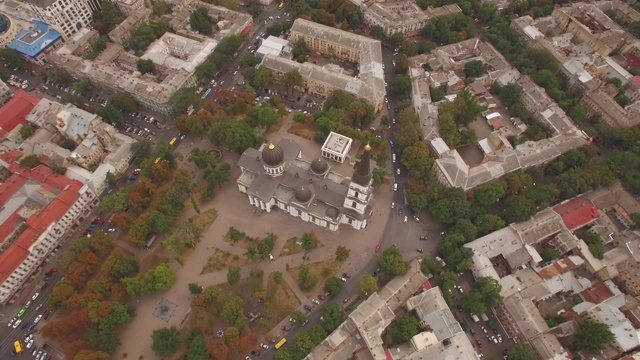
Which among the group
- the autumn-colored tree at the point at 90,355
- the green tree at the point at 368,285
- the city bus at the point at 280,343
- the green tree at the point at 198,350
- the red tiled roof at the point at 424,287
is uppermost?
the green tree at the point at 368,285

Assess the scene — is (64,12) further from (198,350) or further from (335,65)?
(198,350)

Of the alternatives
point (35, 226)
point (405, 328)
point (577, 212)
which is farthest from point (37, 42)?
point (577, 212)

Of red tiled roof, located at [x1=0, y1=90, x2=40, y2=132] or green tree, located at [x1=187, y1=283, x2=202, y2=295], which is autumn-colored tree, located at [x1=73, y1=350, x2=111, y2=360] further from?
red tiled roof, located at [x1=0, y1=90, x2=40, y2=132]

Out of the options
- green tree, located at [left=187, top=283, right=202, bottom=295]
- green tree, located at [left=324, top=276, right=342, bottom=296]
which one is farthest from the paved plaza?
green tree, located at [left=324, top=276, right=342, bottom=296]

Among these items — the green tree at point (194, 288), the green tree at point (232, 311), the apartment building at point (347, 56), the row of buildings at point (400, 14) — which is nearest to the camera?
the green tree at point (232, 311)

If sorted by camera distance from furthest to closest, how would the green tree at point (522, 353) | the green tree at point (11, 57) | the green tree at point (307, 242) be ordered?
the green tree at point (11, 57), the green tree at point (307, 242), the green tree at point (522, 353)

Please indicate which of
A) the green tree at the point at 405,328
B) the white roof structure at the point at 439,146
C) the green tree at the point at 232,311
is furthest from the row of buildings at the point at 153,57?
the green tree at the point at 405,328

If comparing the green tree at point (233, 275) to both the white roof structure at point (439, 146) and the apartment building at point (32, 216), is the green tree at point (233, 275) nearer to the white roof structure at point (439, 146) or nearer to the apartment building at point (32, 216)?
the apartment building at point (32, 216)
